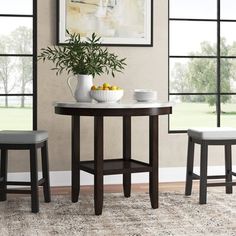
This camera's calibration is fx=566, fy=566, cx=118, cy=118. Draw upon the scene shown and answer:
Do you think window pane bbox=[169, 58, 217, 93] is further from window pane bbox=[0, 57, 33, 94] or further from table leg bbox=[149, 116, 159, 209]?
table leg bbox=[149, 116, 159, 209]

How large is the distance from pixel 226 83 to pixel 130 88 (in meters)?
8.55

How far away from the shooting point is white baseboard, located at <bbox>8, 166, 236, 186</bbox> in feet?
18.0

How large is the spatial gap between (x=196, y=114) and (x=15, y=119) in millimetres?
6836

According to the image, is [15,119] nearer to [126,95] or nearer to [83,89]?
[126,95]

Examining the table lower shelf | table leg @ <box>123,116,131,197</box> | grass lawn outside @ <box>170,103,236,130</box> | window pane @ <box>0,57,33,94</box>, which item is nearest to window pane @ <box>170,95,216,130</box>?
grass lawn outside @ <box>170,103,236,130</box>

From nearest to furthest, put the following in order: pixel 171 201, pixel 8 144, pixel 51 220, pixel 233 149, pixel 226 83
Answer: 1. pixel 51 220
2. pixel 8 144
3. pixel 171 201
4. pixel 233 149
5. pixel 226 83

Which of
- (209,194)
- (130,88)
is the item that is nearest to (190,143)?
(209,194)

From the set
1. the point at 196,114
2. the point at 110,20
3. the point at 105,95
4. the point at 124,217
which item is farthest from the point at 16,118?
the point at 124,217

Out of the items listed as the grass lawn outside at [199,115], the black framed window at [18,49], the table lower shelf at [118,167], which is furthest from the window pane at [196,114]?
the table lower shelf at [118,167]

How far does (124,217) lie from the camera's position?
4.28 meters

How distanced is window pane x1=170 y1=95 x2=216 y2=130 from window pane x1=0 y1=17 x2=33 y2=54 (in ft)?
31.8

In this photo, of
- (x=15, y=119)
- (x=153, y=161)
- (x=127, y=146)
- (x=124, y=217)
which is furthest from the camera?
(x=15, y=119)

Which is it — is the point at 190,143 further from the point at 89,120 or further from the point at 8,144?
the point at 8,144

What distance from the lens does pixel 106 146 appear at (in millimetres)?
5641
